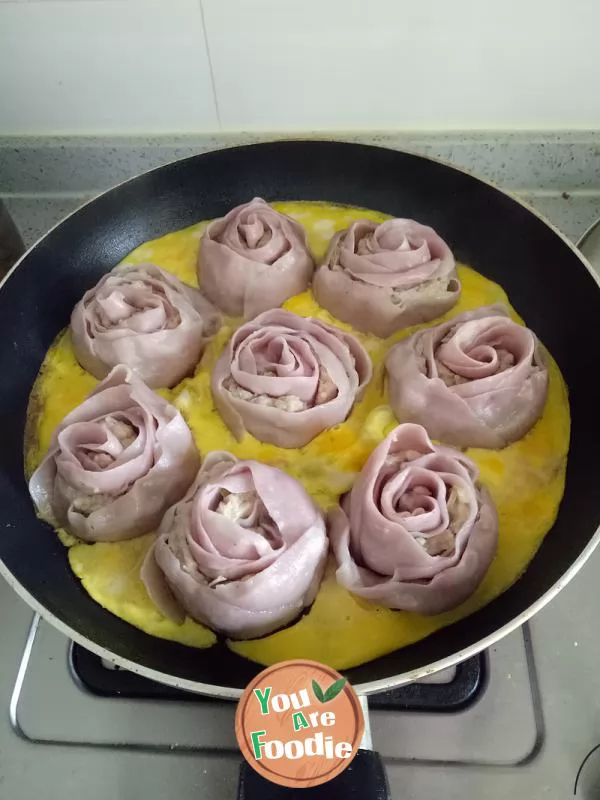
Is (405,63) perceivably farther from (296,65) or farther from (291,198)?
(291,198)

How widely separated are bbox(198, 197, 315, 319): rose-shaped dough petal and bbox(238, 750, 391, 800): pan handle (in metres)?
0.84

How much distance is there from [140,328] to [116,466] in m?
0.29

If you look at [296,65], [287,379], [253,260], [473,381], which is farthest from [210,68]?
[473,381]

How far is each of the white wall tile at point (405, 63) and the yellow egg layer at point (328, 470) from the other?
0.25m

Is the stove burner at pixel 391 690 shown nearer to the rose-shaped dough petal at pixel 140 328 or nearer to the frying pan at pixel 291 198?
the frying pan at pixel 291 198

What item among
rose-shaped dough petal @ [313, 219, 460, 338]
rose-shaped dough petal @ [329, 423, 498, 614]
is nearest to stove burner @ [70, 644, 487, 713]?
rose-shaped dough petal @ [329, 423, 498, 614]

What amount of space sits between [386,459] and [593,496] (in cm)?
33

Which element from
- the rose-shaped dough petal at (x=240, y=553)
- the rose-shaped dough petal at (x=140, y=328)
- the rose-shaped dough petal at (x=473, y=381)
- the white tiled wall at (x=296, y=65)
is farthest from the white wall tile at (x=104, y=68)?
the rose-shaped dough petal at (x=240, y=553)

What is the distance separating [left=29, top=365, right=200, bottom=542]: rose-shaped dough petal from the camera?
3.80ft

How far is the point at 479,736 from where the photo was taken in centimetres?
109

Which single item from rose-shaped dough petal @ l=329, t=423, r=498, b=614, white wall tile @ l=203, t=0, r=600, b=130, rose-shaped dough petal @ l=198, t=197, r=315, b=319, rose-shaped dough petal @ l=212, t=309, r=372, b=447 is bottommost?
rose-shaped dough petal @ l=329, t=423, r=498, b=614

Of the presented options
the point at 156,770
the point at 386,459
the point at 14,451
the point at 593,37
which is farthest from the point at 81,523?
the point at 593,37

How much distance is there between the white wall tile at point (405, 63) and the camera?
137 centimetres

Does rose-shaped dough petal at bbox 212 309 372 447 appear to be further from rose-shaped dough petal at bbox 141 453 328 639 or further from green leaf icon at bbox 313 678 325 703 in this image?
green leaf icon at bbox 313 678 325 703
